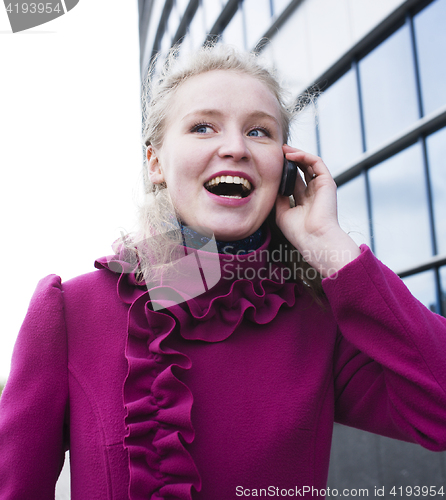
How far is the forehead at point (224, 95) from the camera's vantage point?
4.85ft

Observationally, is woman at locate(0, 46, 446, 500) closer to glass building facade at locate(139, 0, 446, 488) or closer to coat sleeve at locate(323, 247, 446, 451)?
coat sleeve at locate(323, 247, 446, 451)

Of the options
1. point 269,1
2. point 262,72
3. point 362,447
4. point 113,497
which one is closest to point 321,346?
point 113,497

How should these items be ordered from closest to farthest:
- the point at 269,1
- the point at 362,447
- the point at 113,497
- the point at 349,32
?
the point at 113,497 → the point at 362,447 → the point at 349,32 → the point at 269,1

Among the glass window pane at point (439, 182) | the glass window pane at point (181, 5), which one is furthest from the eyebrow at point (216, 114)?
the glass window pane at point (181, 5)

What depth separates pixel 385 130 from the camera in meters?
6.22

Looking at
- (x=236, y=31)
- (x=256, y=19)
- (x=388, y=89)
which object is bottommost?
(x=388, y=89)

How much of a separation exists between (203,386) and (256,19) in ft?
29.7

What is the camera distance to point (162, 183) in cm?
166

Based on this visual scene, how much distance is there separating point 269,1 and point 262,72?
26.0 ft

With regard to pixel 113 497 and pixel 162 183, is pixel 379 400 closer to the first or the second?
pixel 113 497

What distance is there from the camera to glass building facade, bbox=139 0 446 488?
5398 millimetres

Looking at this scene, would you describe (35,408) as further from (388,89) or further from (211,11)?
(211,11)

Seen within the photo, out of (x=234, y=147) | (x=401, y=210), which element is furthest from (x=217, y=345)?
(x=401, y=210)

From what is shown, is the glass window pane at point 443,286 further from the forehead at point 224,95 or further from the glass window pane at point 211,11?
the glass window pane at point 211,11
